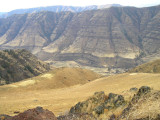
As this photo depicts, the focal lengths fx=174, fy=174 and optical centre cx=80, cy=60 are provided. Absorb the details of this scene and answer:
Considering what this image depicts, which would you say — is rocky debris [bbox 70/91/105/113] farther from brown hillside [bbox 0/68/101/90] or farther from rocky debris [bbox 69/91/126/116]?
brown hillside [bbox 0/68/101/90]

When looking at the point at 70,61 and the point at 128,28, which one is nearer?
the point at 70,61

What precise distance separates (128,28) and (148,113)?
138987 mm

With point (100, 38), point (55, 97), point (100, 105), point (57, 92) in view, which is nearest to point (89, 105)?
point (100, 105)

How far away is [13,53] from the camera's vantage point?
61.0 meters

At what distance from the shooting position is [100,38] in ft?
423

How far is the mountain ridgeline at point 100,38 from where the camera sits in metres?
115

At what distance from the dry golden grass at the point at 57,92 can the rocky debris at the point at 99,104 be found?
7.36 meters

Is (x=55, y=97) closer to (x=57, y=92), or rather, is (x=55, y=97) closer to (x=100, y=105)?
(x=57, y=92)

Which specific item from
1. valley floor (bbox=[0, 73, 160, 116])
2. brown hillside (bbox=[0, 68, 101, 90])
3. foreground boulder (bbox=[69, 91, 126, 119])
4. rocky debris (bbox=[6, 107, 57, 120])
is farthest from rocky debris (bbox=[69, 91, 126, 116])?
brown hillside (bbox=[0, 68, 101, 90])

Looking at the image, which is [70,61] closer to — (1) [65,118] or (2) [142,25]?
(2) [142,25]

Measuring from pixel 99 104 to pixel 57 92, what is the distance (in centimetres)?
1924

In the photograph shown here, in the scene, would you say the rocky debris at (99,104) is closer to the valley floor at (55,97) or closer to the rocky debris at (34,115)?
the valley floor at (55,97)

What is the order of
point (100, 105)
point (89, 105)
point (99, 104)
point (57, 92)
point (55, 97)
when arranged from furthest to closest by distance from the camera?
point (57, 92), point (55, 97), point (89, 105), point (99, 104), point (100, 105)

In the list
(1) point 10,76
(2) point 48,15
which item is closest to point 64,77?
(1) point 10,76
